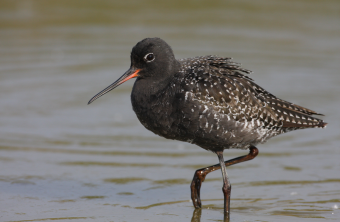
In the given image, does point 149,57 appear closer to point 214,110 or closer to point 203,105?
point 203,105

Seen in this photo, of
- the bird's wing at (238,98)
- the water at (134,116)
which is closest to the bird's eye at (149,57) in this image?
the bird's wing at (238,98)

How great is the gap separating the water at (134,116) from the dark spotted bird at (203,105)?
0.93 m

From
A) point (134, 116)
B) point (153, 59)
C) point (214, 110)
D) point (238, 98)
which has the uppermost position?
point (153, 59)

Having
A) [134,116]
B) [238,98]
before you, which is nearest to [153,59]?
[238,98]

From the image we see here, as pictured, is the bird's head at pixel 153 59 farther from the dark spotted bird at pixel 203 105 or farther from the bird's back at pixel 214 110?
the bird's back at pixel 214 110

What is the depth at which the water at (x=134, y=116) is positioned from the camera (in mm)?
7586

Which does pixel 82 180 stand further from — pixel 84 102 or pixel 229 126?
pixel 84 102

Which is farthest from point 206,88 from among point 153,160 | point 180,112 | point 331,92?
point 331,92

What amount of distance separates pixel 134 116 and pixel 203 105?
14.9ft

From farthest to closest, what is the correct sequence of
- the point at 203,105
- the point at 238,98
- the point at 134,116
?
Result: the point at 134,116 < the point at 238,98 < the point at 203,105

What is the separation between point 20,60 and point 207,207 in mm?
9480

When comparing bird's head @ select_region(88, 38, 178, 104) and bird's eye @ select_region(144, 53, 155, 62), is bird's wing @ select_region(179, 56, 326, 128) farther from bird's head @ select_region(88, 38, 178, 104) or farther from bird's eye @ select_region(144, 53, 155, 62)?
bird's eye @ select_region(144, 53, 155, 62)

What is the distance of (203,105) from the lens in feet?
23.0

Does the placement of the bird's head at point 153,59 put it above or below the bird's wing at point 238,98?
above
